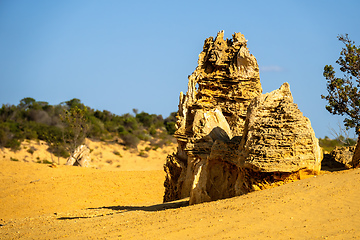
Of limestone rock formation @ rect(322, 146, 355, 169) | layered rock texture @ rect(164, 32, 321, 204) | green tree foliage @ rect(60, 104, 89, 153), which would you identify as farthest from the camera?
green tree foliage @ rect(60, 104, 89, 153)

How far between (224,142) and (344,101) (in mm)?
9871

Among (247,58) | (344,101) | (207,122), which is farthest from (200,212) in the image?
(344,101)

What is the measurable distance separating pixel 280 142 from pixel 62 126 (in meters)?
33.3

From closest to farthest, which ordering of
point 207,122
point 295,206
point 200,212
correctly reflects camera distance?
point 295,206, point 200,212, point 207,122

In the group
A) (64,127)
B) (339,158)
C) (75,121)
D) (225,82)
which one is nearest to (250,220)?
(225,82)

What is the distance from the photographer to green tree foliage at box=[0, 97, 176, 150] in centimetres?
3459

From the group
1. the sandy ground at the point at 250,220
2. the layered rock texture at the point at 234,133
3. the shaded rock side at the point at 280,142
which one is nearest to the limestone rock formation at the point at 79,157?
the layered rock texture at the point at 234,133

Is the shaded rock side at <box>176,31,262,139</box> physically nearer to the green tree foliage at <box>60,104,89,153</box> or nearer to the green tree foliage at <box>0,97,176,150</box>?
the green tree foliage at <box>60,104,89,153</box>

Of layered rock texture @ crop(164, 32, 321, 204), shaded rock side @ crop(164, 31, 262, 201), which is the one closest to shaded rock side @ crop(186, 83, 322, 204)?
layered rock texture @ crop(164, 32, 321, 204)

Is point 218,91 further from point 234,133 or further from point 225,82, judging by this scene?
point 234,133

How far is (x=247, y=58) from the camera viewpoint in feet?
40.9

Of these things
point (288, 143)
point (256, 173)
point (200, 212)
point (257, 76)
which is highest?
point (257, 76)

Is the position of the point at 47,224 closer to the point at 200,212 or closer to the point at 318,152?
the point at 200,212

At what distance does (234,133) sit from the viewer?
40.8 ft
